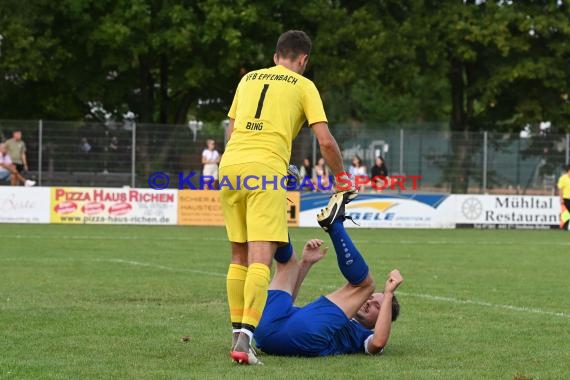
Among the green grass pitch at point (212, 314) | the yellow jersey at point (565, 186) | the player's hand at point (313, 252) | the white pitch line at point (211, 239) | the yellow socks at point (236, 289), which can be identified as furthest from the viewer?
the yellow jersey at point (565, 186)

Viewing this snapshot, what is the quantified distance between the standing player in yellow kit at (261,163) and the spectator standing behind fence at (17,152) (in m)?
22.3

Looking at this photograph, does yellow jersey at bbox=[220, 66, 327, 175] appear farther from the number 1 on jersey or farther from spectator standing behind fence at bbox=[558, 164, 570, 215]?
spectator standing behind fence at bbox=[558, 164, 570, 215]

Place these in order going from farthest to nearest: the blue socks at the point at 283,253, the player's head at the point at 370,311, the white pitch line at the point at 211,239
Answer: the white pitch line at the point at 211,239 → the player's head at the point at 370,311 → the blue socks at the point at 283,253

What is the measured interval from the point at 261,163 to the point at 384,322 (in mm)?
1315

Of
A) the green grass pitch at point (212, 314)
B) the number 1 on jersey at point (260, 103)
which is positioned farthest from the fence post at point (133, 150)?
the number 1 on jersey at point (260, 103)

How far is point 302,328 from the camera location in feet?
24.0

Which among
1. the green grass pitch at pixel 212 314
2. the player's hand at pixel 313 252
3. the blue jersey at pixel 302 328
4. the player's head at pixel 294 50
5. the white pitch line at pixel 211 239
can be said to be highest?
the player's head at pixel 294 50

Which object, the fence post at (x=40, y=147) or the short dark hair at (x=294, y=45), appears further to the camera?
the fence post at (x=40, y=147)

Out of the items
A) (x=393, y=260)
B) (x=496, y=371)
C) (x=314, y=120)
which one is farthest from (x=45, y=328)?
(x=393, y=260)

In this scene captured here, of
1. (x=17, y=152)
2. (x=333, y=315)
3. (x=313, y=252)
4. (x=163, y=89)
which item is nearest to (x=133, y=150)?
(x=17, y=152)

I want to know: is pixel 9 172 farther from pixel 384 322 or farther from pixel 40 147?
pixel 384 322

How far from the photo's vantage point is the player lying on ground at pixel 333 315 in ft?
24.2

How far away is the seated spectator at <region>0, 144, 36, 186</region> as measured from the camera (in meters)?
28.6

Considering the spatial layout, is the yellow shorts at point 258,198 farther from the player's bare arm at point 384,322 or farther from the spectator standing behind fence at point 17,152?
the spectator standing behind fence at point 17,152
